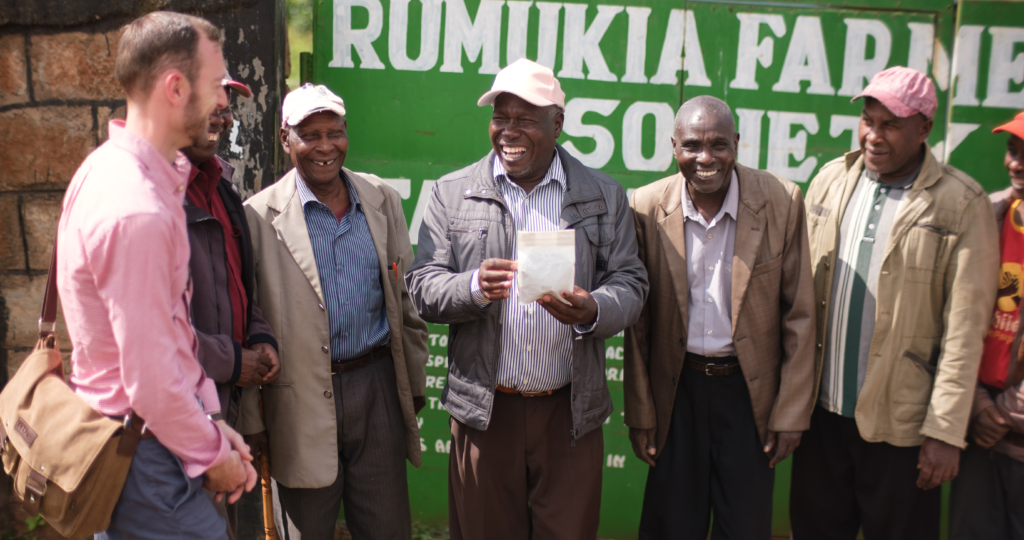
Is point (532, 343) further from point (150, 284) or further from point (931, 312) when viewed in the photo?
point (931, 312)

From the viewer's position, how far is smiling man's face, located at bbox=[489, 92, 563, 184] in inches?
104

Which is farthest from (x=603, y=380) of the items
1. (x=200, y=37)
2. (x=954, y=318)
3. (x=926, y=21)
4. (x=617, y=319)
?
(x=926, y=21)

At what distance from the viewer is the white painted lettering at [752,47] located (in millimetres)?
3611

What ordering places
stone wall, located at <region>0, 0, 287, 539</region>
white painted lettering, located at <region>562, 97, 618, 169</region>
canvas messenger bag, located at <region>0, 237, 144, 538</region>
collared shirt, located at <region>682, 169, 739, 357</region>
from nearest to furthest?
canvas messenger bag, located at <region>0, 237, 144, 538</region> < collared shirt, located at <region>682, 169, 739, 357</region> < stone wall, located at <region>0, 0, 287, 539</region> < white painted lettering, located at <region>562, 97, 618, 169</region>

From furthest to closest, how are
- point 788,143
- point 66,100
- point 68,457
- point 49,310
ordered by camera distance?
point 788,143 < point 66,100 < point 49,310 < point 68,457

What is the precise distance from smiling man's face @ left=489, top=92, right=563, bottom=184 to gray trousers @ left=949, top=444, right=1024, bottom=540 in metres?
2.08

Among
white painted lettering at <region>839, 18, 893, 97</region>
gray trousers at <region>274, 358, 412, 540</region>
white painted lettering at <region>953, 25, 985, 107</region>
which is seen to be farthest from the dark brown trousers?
white painted lettering at <region>953, 25, 985, 107</region>

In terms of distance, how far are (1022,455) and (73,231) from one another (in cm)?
324

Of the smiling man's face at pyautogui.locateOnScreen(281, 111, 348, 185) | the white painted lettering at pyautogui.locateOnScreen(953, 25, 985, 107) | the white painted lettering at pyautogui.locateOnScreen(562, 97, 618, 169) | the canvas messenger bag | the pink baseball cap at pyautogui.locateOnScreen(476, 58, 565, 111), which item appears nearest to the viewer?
the canvas messenger bag

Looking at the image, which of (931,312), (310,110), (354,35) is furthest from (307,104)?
(931,312)

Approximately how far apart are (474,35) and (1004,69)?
8.56 feet

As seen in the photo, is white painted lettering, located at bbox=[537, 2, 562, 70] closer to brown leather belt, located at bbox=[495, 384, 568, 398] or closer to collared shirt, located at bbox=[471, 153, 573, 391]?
collared shirt, located at bbox=[471, 153, 573, 391]

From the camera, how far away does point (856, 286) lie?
2.85m

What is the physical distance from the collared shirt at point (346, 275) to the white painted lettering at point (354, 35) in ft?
3.49
